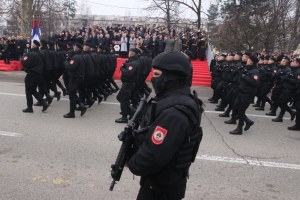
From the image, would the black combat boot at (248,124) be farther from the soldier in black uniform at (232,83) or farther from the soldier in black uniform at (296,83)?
the soldier in black uniform at (296,83)

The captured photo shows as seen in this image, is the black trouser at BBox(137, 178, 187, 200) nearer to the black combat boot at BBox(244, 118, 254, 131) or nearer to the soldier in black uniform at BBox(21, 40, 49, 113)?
the black combat boot at BBox(244, 118, 254, 131)

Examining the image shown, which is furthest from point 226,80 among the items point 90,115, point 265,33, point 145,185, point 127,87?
point 265,33

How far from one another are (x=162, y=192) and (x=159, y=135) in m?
0.52

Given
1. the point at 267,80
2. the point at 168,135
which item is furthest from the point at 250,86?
the point at 168,135

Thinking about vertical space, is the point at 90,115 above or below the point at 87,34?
below

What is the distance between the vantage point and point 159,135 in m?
2.34

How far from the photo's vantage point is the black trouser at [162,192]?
8.42 ft

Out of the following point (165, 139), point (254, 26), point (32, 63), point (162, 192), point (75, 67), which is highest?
point (254, 26)

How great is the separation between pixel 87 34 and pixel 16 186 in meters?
17.8

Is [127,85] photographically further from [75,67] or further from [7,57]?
[7,57]

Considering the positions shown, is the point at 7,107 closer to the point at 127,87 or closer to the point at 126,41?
the point at 127,87

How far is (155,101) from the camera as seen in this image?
2.48 m

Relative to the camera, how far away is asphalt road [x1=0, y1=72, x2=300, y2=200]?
4367mm

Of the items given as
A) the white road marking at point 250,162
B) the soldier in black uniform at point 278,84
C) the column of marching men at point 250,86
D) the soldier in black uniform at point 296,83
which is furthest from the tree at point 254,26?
the white road marking at point 250,162
